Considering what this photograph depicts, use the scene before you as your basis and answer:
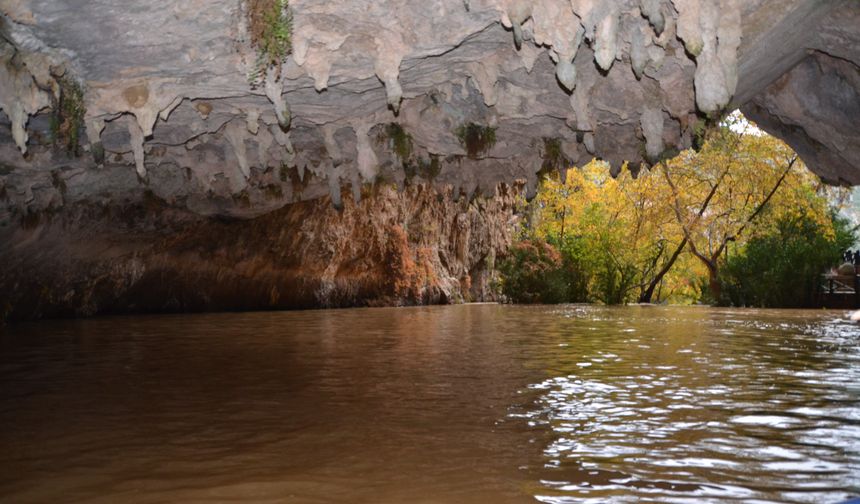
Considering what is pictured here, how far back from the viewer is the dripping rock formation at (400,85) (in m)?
7.51

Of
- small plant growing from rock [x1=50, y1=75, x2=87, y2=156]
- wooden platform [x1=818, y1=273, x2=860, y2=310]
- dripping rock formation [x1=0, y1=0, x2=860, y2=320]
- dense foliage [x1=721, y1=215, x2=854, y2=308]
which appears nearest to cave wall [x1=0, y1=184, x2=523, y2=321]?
dripping rock formation [x1=0, y1=0, x2=860, y2=320]

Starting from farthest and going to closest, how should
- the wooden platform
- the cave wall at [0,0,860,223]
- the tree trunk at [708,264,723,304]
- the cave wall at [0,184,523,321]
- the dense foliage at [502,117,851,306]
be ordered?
the tree trunk at [708,264,723,304] < the dense foliage at [502,117,851,306] < the wooden platform < the cave wall at [0,184,523,321] < the cave wall at [0,0,860,223]

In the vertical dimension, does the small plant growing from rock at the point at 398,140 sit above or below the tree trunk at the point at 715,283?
above

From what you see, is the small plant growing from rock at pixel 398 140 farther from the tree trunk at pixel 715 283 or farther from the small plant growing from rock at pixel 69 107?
the tree trunk at pixel 715 283

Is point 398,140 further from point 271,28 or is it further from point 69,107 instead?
point 271,28

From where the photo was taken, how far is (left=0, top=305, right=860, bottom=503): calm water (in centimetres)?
451

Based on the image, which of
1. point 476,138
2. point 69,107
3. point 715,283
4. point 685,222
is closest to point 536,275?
point 685,222

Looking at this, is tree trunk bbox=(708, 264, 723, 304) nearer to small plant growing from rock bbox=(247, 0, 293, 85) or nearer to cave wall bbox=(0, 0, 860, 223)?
cave wall bbox=(0, 0, 860, 223)

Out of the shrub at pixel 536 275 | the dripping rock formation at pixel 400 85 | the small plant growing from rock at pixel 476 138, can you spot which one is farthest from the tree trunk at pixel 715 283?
the small plant growing from rock at pixel 476 138

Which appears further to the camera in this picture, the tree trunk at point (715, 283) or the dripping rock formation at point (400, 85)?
the tree trunk at point (715, 283)

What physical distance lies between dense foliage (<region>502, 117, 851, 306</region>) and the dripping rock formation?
12.9 m

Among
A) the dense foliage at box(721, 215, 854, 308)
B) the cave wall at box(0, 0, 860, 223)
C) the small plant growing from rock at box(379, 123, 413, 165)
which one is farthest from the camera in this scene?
the dense foliage at box(721, 215, 854, 308)

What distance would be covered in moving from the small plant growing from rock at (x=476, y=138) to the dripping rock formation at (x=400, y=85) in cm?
4

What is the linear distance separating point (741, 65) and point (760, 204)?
2230cm
